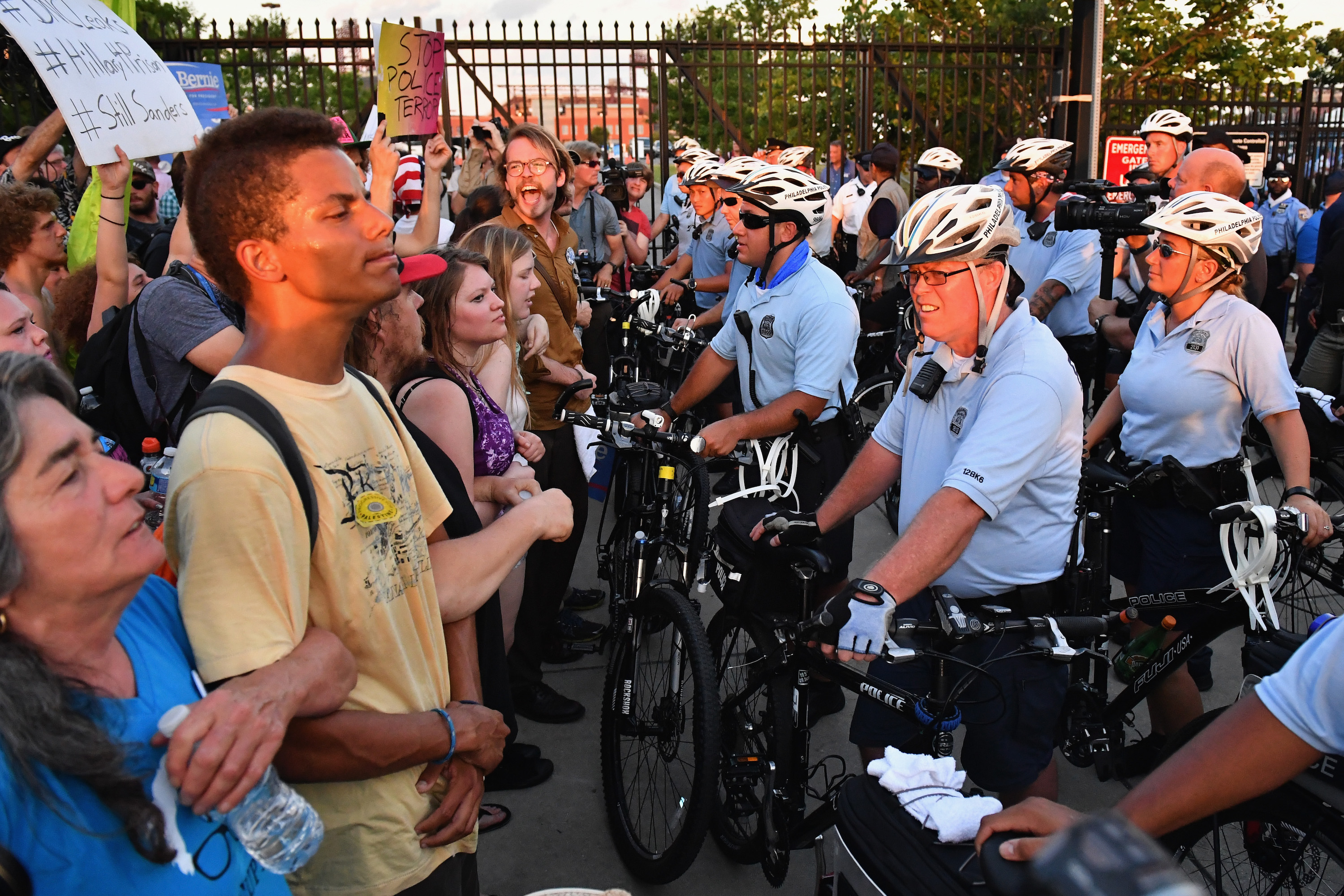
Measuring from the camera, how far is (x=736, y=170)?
5562 millimetres

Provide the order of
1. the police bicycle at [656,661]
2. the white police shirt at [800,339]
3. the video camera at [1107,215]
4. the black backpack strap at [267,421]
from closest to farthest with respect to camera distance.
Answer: the black backpack strap at [267,421]
the police bicycle at [656,661]
the white police shirt at [800,339]
the video camera at [1107,215]

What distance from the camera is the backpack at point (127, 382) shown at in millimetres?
3469

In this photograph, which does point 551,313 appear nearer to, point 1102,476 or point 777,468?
point 777,468

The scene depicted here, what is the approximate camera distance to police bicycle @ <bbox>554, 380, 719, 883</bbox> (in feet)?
10.2

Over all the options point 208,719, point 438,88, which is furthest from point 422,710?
point 438,88

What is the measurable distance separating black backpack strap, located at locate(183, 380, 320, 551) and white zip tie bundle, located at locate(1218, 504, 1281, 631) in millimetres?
2835

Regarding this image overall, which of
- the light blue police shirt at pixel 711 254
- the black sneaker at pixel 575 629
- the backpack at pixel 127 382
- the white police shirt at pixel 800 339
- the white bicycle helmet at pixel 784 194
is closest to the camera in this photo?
the backpack at pixel 127 382

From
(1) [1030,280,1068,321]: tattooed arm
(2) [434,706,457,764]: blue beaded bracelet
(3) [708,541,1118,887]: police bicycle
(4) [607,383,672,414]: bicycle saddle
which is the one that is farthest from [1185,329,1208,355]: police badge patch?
(2) [434,706,457,764]: blue beaded bracelet

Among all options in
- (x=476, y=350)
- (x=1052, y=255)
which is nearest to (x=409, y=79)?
(x=476, y=350)

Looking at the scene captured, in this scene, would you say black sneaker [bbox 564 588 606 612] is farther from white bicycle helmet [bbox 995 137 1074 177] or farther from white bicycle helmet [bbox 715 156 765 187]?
white bicycle helmet [bbox 995 137 1074 177]

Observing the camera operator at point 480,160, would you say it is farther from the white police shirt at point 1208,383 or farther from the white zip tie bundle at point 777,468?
the white police shirt at point 1208,383

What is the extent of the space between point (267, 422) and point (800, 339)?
2806mm

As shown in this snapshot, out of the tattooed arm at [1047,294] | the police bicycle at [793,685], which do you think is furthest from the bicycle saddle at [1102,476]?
the tattooed arm at [1047,294]

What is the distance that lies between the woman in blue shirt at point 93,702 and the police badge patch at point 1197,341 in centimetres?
349
